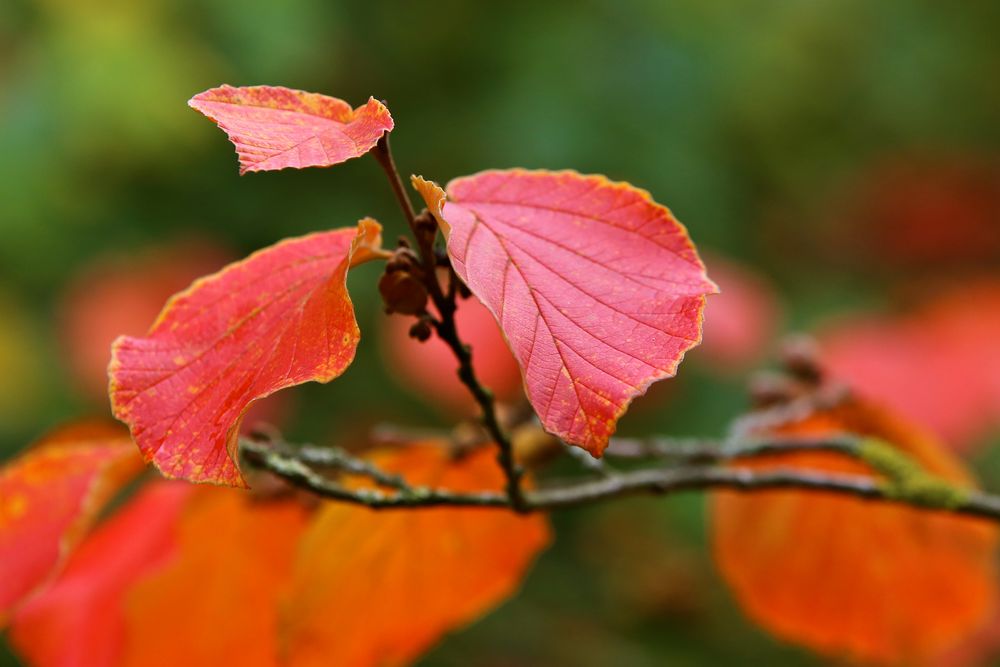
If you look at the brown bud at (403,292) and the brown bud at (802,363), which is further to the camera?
the brown bud at (802,363)

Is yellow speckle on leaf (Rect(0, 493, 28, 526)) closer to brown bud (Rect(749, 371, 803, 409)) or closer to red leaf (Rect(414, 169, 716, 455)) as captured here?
red leaf (Rect(414, 169, 716, 455))

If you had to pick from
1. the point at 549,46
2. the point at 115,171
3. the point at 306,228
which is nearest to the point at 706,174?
the point at 549,46

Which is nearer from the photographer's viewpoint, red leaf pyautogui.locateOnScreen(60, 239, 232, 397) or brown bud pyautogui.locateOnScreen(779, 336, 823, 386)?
brown bud pyautogui.locateOnScreen(779, 336, 823, 386)

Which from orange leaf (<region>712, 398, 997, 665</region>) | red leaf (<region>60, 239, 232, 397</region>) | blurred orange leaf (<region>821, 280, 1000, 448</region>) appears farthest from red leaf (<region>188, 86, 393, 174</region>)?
red leaf (<region>60, 239, 232, 397</region>)

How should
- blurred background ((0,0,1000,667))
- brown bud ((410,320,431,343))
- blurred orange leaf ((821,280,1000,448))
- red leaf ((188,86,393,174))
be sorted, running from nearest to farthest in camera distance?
red leaf ((188,86,393,174)) < brown bud ((410,320,431,343)) < blurred orange leaf ((821,280,1000,448)) < blurred background ((0,0,1000,667))

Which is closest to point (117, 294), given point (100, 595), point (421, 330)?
point (100, 595)

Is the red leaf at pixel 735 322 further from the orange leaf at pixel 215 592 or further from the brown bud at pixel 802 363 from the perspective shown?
the orange leaf at pixel 215 592

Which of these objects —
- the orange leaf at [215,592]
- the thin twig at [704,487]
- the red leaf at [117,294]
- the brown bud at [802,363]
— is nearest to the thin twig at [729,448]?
the thin twig at [704,487]
